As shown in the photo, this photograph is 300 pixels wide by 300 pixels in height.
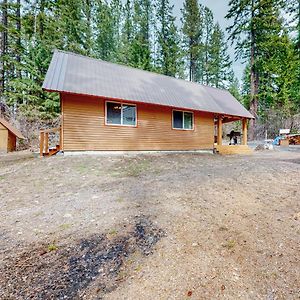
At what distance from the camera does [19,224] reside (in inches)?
122

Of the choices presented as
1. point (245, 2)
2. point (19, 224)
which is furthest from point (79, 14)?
point (19, 224)

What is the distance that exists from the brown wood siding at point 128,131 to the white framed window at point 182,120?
218mm

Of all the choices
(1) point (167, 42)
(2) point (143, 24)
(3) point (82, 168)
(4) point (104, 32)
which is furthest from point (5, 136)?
(1) point (167, 42)

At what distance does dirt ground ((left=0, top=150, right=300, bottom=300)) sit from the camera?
6.23ft

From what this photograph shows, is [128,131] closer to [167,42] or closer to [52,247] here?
[52,247]

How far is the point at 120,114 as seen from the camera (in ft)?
31.5

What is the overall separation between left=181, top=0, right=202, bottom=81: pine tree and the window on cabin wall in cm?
1965

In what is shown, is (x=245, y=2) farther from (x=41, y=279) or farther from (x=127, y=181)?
(x=41, y=279)

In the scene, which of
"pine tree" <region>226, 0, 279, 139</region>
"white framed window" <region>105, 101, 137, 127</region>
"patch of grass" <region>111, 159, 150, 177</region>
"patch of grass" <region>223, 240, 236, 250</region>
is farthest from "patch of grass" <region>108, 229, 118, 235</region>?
"pine tree" <region>226, 0, 279, 139</region>

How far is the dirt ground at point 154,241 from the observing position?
1.90 metres

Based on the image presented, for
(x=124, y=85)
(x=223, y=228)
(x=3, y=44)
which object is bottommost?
(x=223, y=228)

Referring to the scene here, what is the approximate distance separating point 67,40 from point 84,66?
1010 centimetres

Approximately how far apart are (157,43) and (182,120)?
17532mm

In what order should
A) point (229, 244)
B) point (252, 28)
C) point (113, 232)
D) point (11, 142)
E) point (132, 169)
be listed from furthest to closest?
point (252, 28)
point (11, 142)
point (132, 169)
point (113, 232)
point (229, 244)
